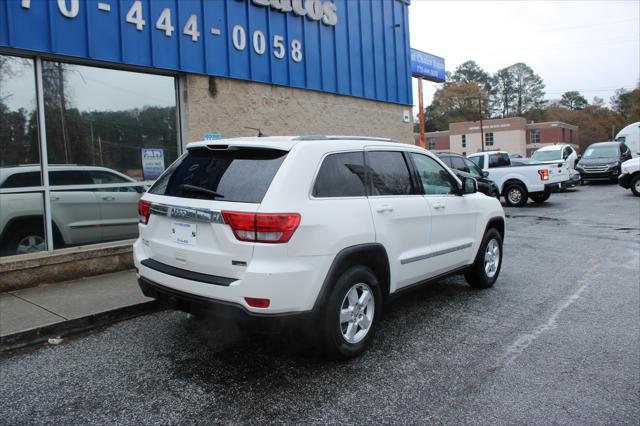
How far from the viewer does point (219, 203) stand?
11.9 ft

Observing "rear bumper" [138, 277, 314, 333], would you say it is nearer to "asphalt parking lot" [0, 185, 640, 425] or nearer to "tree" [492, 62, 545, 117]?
"asphalt parking lot" [0, 185, 640, 425]

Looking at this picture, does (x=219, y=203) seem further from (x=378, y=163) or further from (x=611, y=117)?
(x=611, y=117)

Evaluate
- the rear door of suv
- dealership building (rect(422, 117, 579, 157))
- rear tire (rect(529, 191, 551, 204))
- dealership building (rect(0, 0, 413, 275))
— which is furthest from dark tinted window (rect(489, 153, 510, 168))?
dealership building (rect(422, 117, 579, 157))

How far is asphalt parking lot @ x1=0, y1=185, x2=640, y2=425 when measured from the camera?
3.28m

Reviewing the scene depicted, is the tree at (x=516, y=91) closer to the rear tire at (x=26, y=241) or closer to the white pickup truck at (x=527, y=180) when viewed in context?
the white pickup truck at (x=527, y=180)

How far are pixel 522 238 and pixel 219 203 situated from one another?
8.21m

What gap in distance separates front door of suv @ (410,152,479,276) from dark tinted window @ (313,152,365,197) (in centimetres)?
100

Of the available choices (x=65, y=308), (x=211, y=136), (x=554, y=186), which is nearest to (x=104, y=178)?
(x=211, y=136)

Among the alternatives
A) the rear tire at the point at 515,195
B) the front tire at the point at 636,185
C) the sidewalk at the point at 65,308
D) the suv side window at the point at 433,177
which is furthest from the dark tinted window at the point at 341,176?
the front tire at the point at 636,185

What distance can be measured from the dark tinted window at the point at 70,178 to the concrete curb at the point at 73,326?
2363mm

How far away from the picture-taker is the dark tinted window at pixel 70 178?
6.53 m

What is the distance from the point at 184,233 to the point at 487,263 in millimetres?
4007

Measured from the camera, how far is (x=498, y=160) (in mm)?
17547

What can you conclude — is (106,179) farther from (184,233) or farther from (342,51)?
(342,51)
